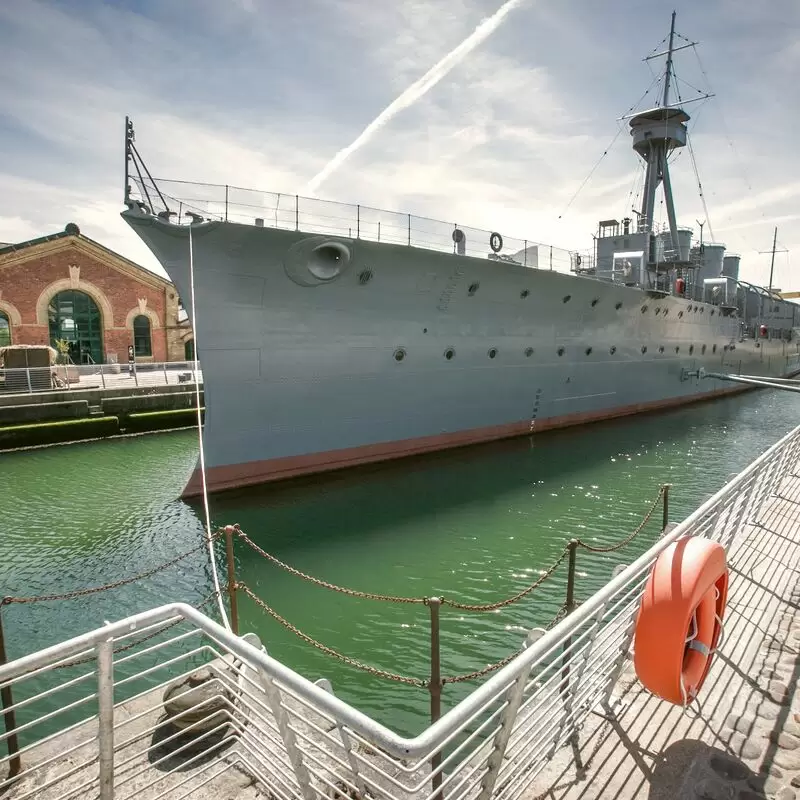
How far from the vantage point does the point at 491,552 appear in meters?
7.62

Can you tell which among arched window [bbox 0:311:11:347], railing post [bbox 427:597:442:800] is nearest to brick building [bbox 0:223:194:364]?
arched window [bbox 0:311:11:347]

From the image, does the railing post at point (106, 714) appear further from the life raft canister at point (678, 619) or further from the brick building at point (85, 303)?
the brick building at point (85, 303)

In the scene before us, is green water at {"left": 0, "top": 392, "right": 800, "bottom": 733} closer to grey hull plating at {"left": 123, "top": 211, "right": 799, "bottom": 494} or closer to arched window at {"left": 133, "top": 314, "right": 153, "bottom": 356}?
grey hull plating at {"left": 123, "top": 211, "right": 799, "bottom": 494}

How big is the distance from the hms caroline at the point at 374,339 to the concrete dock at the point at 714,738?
7.64 meters

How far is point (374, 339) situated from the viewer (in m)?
10.7

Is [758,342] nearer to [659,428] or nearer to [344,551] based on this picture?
[659,428]

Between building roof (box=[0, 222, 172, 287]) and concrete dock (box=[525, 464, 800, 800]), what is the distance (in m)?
26.4

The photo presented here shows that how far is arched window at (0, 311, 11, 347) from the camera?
22078 millimetres

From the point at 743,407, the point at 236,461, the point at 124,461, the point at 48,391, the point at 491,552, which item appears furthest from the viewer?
the point at 743,407

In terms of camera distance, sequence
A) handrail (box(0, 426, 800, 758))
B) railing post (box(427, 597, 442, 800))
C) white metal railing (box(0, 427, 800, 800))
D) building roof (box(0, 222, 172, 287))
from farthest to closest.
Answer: building roof (box(0, 222, 172, 287)) < railing post (box(427, 597, 442, 800)) < white metal railing (box(0, 427, 800, 800)) < handrail (box(0, 426, 800, 758))

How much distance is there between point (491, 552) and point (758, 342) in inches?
1041

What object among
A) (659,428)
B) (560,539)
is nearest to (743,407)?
(659,428)

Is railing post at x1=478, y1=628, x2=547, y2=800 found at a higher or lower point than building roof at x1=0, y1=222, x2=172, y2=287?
lower

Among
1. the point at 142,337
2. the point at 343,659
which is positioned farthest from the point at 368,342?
the point at 142,337
